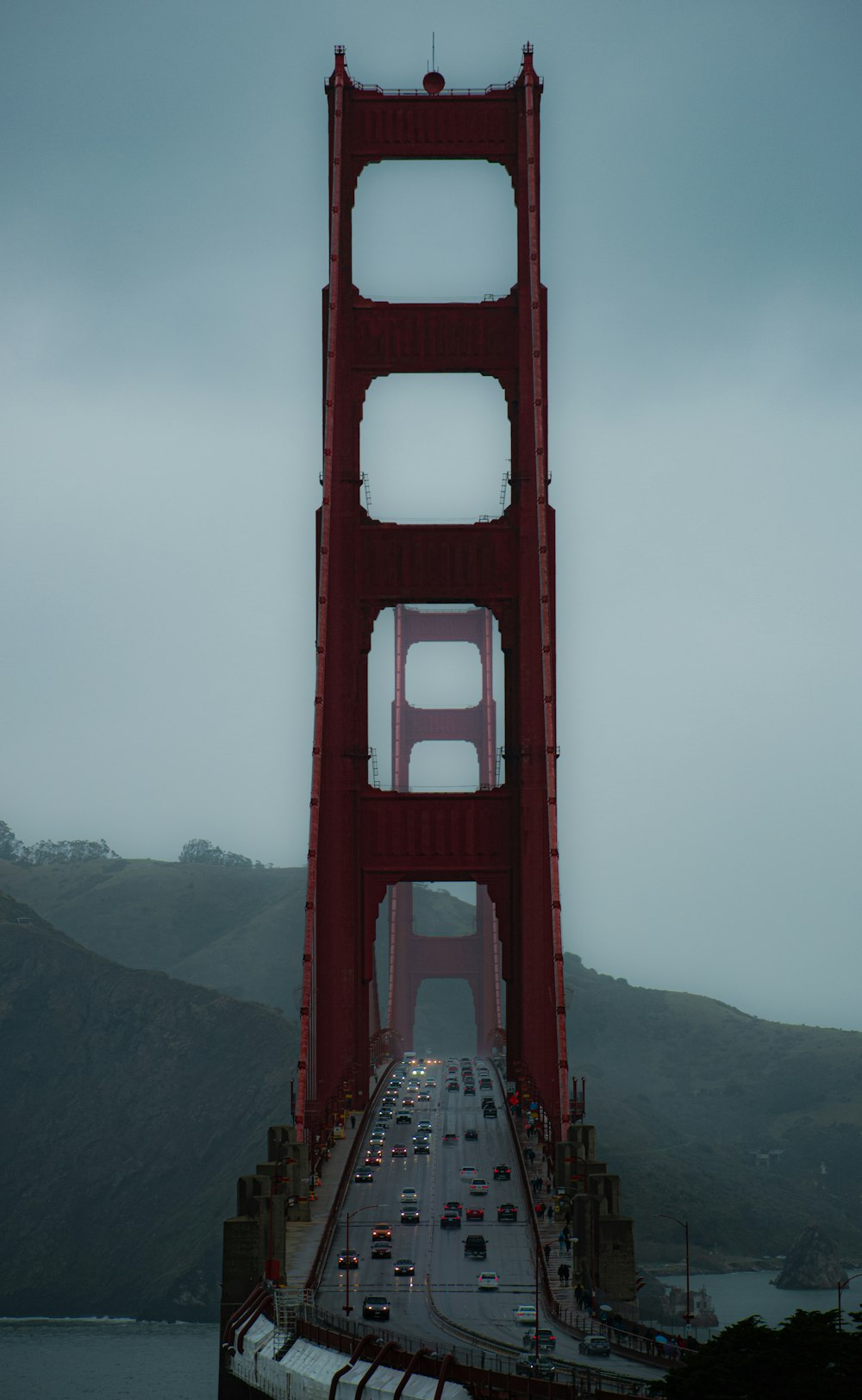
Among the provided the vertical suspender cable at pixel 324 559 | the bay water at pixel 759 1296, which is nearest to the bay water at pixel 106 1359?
the bay water at pixel 759 1296

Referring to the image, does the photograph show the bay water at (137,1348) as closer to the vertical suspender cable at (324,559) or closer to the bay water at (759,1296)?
the bay water at (759,1296)

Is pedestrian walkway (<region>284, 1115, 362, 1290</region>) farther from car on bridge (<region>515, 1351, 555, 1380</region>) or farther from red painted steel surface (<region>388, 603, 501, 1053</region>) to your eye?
red painted steel surface (<region>388, 603, 501, 1053</region>)

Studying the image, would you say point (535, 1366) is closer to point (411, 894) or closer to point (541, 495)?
point (541, 495)

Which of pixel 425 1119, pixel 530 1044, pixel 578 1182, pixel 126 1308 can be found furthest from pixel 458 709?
pixel 578 1182

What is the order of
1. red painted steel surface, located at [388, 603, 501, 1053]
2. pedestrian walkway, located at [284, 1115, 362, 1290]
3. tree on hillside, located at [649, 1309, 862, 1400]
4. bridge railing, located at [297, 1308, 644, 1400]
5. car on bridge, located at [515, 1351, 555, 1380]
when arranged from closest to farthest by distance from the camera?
tree on hillside, located at [649, 1309, 862, 1400], bridge railing, located at [297, 1308, 644, 1400], car on bridge, located at [515, 1351, 555, 1380], pedestrian walkway, located at [284, 1115, 362, 1290], red painted steel surface, located at [388, 603, 501, 1053]

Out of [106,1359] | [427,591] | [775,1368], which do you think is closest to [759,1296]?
[106,1359]

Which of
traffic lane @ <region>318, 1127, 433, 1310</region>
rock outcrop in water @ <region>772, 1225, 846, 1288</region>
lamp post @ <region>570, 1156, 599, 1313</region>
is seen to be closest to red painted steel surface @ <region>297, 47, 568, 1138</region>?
traffic lane @ <region>318, 1127, 433, 1310</region>
